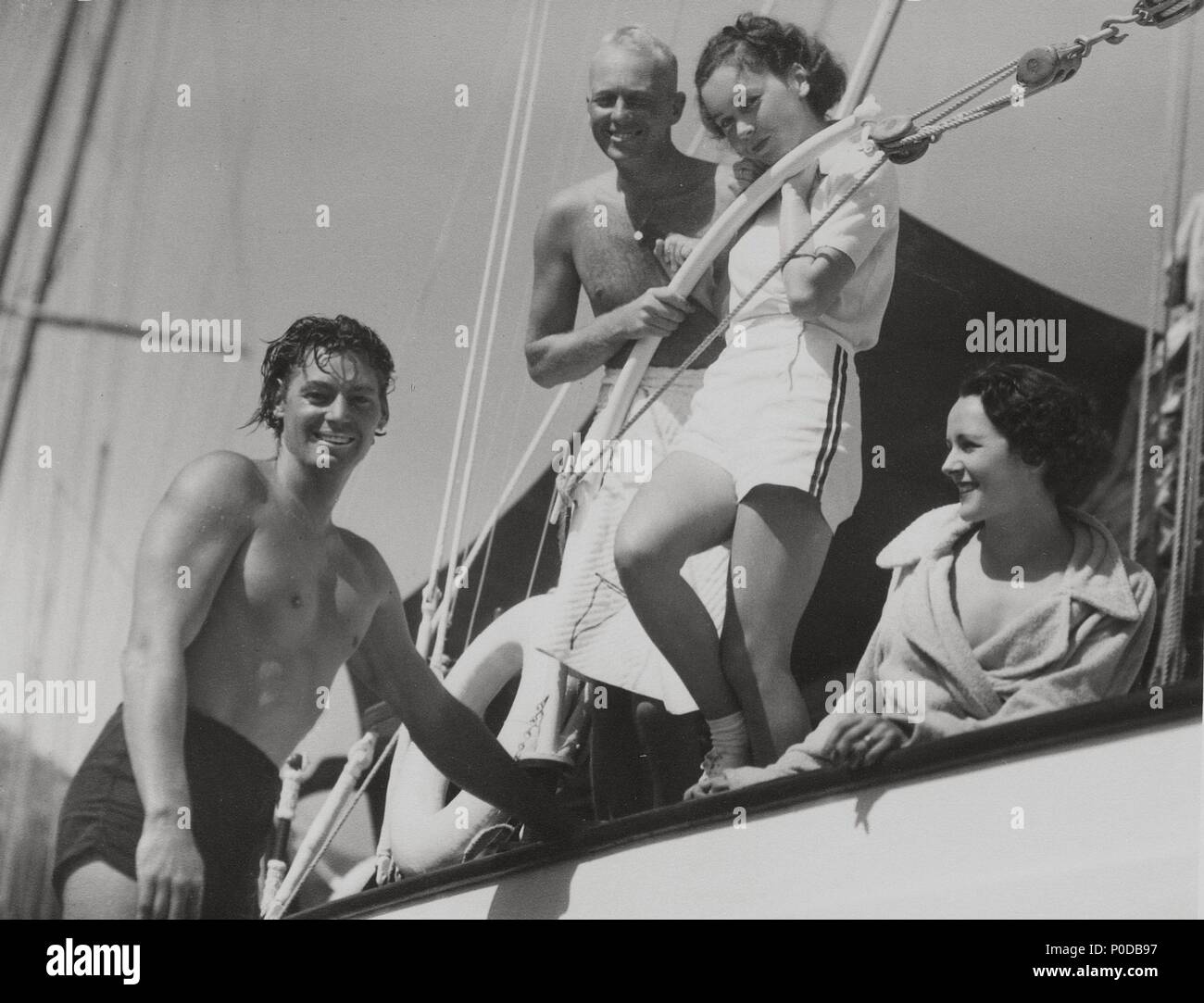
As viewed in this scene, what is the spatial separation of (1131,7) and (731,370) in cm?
95

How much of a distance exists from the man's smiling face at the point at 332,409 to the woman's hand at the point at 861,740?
1049 millimetres

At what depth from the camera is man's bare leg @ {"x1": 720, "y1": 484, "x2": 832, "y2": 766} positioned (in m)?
3.49

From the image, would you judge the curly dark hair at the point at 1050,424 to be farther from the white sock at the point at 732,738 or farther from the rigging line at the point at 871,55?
the white sock at the point at 732,738

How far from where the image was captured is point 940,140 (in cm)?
359

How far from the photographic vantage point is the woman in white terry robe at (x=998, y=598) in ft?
10.8

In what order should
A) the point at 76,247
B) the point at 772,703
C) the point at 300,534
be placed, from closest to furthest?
1. the point at 772,703
2. the point at 300,534
3. the point at 76,247

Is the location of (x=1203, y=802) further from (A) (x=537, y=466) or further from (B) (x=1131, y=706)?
(A) (x=537, y=466)

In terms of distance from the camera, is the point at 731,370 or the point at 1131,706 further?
the point at 731,370

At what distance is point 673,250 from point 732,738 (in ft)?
2.89

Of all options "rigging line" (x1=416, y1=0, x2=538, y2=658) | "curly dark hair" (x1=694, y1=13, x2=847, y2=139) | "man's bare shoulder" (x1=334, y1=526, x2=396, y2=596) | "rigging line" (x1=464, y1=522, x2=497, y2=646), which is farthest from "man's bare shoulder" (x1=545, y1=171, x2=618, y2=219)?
"man's bare shoulder" (x1=334, y1=526, x2=396, y2=596)

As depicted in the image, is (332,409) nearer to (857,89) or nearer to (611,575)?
(611,575)

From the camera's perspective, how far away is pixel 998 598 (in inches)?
133

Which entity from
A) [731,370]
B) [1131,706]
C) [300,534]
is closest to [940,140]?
[731,370]

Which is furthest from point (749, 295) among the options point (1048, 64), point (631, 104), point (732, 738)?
point (732, 738)
